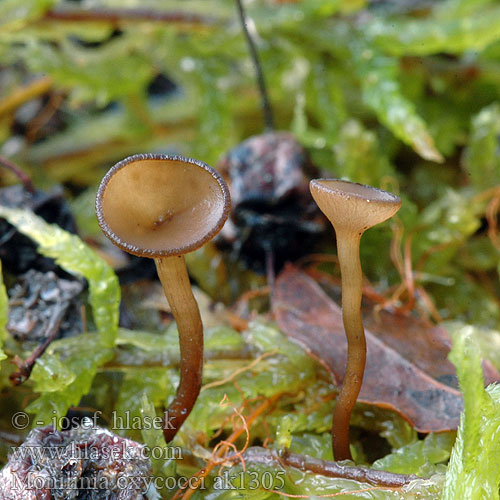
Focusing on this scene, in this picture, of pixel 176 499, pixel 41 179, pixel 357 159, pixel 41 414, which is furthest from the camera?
pixel 41 179

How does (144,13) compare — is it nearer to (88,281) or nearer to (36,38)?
(36,38)

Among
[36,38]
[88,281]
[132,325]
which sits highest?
[36,38]

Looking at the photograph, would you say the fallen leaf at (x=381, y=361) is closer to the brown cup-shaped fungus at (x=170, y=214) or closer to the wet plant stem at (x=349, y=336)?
the wet plant stem at (x=349, y=336)

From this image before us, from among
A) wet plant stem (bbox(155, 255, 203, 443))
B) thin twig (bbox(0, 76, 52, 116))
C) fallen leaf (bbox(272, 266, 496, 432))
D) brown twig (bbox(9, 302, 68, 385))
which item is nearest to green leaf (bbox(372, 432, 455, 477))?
fallen leaf (bbox(272, 266, 496, 432))

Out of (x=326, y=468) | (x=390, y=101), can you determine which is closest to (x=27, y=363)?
(x=326, y=468)

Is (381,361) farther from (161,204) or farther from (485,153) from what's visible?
(485,153)

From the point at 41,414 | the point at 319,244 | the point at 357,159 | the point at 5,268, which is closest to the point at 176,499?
the point at 41,414
